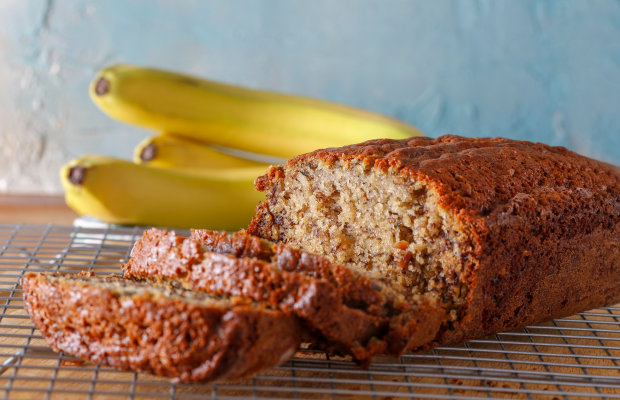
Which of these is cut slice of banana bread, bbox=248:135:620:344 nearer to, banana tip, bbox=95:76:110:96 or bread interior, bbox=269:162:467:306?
bread interior, bbox=269:162:467:306

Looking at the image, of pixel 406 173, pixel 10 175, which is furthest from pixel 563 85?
pixel 10 175

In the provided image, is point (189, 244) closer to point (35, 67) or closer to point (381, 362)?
point (381, 362)

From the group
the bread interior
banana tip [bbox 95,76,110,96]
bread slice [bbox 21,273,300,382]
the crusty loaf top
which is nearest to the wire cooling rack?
bread slice [bbox 21,273,300,382]

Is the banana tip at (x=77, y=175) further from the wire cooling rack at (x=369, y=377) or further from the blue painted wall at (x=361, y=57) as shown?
the blue painted wall at (x=361, y=57)

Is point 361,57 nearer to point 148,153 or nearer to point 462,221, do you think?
point 148,153

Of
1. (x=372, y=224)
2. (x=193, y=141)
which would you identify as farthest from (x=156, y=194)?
(x=372, y=224)

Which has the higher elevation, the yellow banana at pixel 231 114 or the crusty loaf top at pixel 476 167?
the crusty loaf top at pixel 476 167

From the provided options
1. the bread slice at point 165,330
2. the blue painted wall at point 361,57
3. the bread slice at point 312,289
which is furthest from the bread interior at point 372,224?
the blue painted wall at point 361,57
